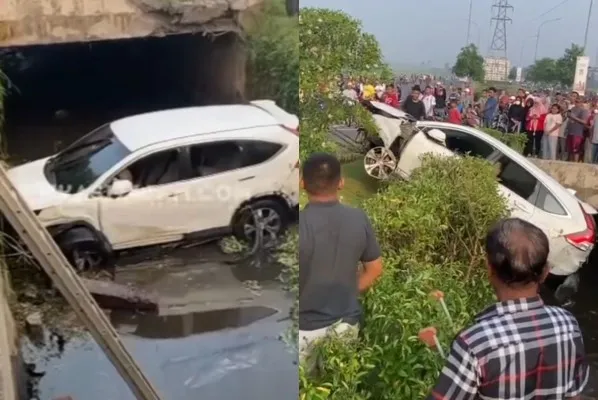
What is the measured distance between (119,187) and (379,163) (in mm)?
1412

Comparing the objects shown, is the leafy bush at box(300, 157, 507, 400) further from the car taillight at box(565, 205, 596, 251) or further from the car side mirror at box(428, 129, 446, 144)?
the car taillight at box(565, 205, 596, 251)

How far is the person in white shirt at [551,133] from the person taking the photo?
4.91 meters

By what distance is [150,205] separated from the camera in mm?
1472

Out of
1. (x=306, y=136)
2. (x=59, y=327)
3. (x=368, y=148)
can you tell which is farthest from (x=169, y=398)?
(x=368, y=148)

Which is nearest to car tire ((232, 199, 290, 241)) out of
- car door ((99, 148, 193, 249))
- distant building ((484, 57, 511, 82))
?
car door ((99, 148, 193, 249))

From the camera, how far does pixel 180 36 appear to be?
1.43 m

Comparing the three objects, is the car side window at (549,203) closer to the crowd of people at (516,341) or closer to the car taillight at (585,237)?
the car taillight at (585,237)

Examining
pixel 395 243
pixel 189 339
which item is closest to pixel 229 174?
pixel 189 339

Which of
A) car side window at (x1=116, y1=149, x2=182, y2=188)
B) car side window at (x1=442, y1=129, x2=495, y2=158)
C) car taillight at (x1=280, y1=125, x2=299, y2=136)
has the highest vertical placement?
car taillight at (x1=280, y1=125, x2=299, y2=136)

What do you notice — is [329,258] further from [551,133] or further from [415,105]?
[551,133]

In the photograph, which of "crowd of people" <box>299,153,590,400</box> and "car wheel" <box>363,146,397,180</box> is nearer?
"crowd of people" <box>299,153,590,400</box>

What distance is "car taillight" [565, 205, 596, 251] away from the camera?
2.95m

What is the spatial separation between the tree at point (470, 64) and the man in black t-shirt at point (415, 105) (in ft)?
0.63

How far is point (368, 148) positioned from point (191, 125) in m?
1.26
